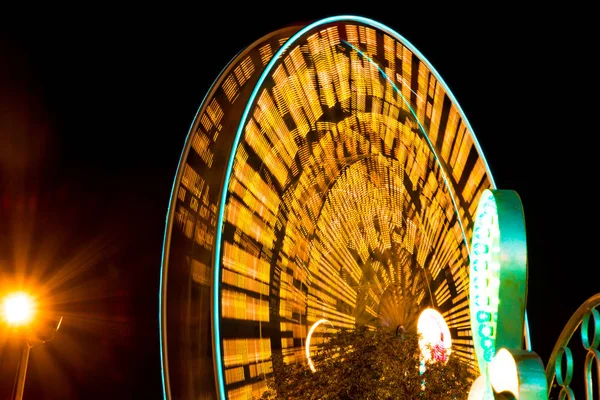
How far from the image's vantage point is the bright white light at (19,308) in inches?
264

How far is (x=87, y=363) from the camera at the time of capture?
41.4 feet

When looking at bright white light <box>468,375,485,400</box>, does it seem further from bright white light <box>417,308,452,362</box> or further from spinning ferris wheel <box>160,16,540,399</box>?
spinning ferris wheel <box>160,16,540,399</box>

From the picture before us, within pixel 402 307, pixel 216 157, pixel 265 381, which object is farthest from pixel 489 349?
pixel 402 307

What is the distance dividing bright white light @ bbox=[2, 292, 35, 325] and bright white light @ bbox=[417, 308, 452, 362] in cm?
422

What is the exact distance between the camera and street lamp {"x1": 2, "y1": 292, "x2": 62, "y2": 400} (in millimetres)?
6723

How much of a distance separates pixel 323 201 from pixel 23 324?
4349 mm

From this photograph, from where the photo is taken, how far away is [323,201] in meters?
9.40

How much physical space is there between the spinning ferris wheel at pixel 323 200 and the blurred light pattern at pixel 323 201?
21 millimetres

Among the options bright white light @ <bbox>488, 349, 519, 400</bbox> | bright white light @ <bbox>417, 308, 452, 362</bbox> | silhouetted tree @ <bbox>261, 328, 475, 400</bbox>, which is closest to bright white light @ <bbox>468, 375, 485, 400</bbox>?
bright white light @ <bbox>488, 349, 519, 400</bbox>

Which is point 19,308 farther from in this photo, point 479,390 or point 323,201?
point 479,390

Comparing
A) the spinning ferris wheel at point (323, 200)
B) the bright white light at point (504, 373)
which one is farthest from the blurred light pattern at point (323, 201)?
the bright white light at point (504, 373)

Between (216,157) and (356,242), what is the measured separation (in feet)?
10.7

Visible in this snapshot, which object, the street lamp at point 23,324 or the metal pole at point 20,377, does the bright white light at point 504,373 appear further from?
the metal pole at point 20,377

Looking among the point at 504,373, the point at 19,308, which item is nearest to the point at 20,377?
the point at 19,308
